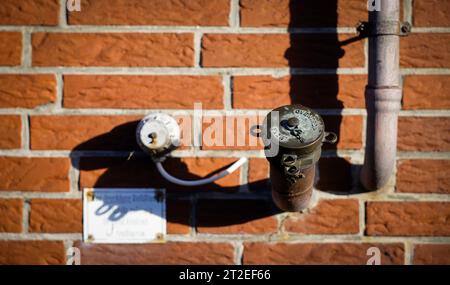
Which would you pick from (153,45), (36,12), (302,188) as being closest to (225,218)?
(302,188)

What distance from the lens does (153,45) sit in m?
0.53

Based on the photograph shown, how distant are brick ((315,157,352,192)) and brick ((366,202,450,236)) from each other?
50 millimetres

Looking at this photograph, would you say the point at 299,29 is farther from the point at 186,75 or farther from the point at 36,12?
the point at 36,12

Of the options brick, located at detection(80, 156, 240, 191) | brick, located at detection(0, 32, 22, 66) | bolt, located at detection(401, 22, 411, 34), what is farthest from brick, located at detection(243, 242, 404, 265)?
brick, located at detection(0, 32, 22, 66)

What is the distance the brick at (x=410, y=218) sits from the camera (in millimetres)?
530

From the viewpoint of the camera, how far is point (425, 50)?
517 mm

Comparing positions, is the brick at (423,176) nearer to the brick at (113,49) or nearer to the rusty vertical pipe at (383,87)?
the rusty vertical pipe at (383,87)

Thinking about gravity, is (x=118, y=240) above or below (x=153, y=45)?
below

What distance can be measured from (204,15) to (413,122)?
361 mm

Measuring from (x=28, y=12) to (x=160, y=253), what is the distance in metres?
0.43

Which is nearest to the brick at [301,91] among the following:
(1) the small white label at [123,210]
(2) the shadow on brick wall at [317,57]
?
(2) the shadow on brick wall at [317,57]

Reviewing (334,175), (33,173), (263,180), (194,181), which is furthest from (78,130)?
(334,175)

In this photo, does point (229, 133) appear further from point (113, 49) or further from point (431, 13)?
point (431, 13)
